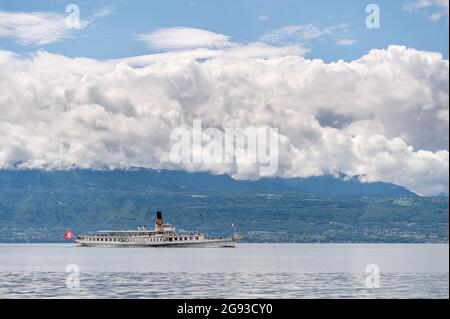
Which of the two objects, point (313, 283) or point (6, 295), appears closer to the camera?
point (6, 295)

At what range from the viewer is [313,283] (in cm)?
14325

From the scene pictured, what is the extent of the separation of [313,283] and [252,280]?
13.4 m

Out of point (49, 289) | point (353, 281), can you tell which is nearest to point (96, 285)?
point (49, 289)

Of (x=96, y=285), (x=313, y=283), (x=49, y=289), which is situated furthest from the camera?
(x=313, y=283)
